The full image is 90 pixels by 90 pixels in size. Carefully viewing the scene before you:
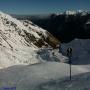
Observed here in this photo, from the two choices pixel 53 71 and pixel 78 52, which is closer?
pixel 53 71

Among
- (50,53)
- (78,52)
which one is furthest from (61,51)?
(78,52)

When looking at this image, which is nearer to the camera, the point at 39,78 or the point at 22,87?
the point at 22,87

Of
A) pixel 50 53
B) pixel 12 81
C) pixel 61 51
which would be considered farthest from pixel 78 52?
pixel 12 81

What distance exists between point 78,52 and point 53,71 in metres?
95.7

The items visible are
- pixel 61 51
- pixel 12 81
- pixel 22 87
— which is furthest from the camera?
pixel 61 51

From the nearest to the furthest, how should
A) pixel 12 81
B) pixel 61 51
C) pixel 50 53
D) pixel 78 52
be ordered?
pixel 12 81, pixel 78 52, pixel 61 51, pixel 50 53

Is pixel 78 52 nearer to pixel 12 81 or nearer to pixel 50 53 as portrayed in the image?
pixel 50 53

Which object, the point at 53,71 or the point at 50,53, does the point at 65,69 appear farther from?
the point at 50,53

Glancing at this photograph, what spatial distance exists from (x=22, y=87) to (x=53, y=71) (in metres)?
11.5

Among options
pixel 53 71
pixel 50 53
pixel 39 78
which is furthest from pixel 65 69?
pixel 50 53

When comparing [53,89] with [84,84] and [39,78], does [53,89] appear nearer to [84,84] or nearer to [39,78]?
[84,84]

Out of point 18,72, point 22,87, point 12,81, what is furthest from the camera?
point 18,72

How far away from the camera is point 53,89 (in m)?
29.4

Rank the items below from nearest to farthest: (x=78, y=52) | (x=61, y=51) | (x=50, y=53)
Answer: (x=78, y=52), (x=61, y=51), (x=50, y=53)
